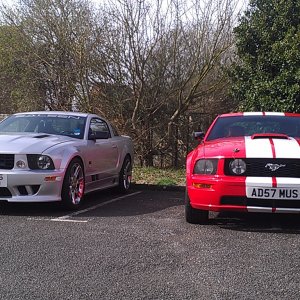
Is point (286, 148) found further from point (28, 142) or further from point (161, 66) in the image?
point (161, 66)

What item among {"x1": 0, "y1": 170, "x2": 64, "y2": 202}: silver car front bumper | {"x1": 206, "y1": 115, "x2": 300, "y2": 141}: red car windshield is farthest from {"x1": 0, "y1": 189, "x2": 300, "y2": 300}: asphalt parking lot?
{"x1": 206, "y1": 115, "x2": 300, "y2": 141}: red car windshield

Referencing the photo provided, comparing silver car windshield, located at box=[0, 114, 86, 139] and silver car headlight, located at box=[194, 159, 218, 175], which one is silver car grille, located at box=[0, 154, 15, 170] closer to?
silver car windshield, located at box=[0, 114, 86, 139]

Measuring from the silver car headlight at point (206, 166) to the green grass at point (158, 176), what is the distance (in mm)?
3848

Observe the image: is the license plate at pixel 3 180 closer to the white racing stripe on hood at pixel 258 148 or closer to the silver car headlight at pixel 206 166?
the silver car headlight at pixel 206 166

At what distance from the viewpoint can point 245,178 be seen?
546 centimetres

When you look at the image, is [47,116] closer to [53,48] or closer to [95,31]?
[95,31]

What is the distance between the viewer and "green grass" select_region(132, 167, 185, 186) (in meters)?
9.88

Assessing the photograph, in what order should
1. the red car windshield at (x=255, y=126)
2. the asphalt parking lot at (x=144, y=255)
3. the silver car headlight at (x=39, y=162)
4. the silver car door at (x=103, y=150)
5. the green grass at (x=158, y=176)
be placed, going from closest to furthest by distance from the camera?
the asphalt parking lot at (x=144, y=255) → the silver car headlight at (x=39, y=162) → the red car windshield at (x=255, y=126) → the silver car door at (x=103, y=150) → the green grass at (x=158, y=176)

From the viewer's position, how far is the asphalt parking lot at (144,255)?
3.75 metres

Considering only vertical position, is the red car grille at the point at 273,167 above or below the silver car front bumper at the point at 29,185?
above

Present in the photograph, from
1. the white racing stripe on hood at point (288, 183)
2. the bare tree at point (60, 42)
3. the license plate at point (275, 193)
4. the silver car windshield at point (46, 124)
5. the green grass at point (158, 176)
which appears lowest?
the green grass at point (158, 176)

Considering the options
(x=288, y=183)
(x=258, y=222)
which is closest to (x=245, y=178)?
(x=288, y=183)

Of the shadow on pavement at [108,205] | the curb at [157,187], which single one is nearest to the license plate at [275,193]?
the shadow on pavement at [108,205]

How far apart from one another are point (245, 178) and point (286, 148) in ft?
2.09
